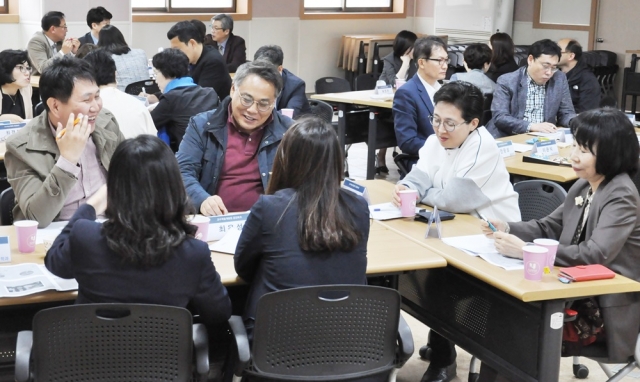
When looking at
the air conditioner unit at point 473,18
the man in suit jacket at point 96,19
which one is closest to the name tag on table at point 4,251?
the man in suit jacket at point 96,19

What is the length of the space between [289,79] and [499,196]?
302 centimetres

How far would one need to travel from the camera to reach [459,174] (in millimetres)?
3576

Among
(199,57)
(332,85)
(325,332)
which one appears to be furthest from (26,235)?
(332,85)

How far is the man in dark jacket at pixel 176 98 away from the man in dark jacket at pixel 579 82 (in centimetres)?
303

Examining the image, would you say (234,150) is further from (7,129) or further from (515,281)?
(7,129)

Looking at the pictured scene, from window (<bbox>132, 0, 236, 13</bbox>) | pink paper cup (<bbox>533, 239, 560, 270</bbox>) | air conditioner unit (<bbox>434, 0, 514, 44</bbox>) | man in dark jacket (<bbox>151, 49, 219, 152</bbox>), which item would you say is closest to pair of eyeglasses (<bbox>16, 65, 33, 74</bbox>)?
man in dark jacket (<bbox>151, 49, 219, 152</bbox>)

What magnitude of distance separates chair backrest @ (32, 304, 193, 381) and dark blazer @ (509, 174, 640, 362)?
1350 mm

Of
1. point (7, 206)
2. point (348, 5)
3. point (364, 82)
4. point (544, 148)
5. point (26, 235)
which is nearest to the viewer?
point (26, 235)

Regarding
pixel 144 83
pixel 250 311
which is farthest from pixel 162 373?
pixel 144 83

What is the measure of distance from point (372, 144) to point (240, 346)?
14.8ft

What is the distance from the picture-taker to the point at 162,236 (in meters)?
2.26

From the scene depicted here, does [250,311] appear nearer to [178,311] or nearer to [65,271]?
[178,311]

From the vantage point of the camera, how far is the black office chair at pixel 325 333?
7.86ft

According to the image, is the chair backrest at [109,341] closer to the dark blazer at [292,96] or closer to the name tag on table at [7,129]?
the name tag on table at [7,129]
